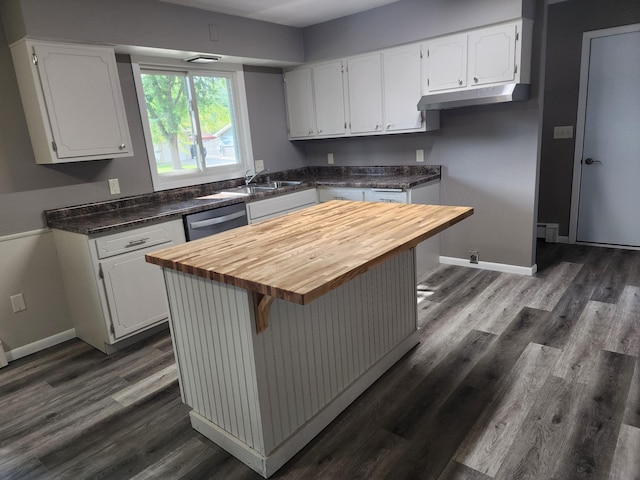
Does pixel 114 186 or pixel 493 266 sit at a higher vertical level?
pixel 114 186

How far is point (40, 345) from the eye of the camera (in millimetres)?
3039

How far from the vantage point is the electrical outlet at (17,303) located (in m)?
2.90

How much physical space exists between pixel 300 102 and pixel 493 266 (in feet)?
8.36

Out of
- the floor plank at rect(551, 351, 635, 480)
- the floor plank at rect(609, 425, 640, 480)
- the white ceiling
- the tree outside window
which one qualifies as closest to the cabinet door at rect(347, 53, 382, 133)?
the white ceiling

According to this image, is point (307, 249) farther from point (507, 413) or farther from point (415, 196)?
point (415, 196)

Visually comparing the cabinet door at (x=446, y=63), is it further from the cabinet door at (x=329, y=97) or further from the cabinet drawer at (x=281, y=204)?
the cabinet drawer at (x=281, y=204)

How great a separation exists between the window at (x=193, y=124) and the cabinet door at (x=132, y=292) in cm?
92

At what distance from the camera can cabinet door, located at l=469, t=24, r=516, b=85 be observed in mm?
3229

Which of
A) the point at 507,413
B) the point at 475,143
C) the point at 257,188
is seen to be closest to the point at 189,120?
the point at 257,188

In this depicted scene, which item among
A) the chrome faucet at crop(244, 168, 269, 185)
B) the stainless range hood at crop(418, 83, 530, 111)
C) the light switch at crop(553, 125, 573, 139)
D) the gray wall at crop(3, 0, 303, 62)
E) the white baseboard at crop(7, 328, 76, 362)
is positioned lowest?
the white baseboard at crop(7, 328, 76, 362)

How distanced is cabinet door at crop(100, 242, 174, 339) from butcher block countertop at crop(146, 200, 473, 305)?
1.08 meters

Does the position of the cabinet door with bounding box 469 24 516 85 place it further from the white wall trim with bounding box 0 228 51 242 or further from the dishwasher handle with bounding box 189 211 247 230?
the white wall trim with bounding box 0 228 51 242

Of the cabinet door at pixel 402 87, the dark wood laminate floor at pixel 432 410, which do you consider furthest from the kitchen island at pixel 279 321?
the cabinet door at pixel 402 87

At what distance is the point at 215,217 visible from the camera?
3.31 meters
